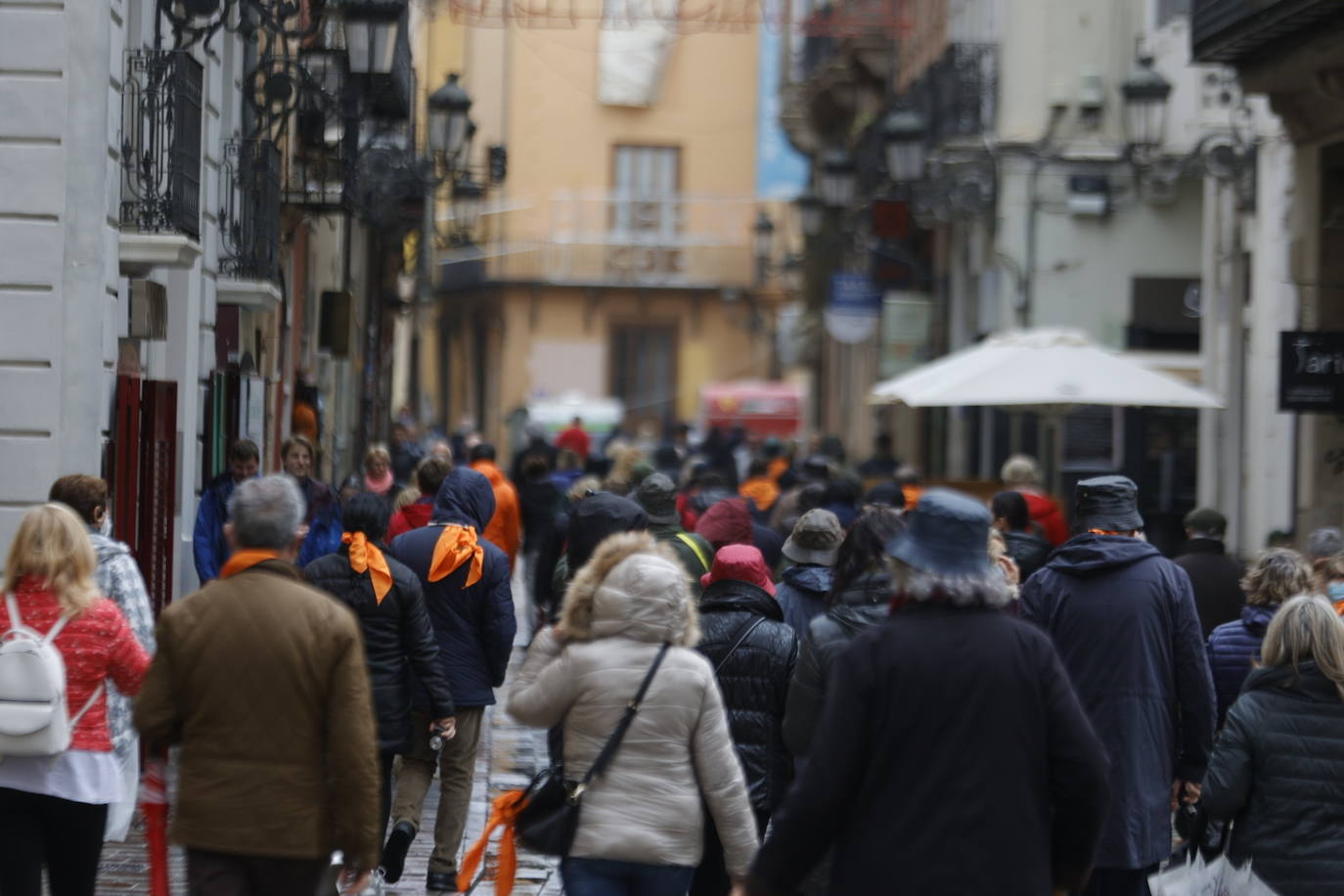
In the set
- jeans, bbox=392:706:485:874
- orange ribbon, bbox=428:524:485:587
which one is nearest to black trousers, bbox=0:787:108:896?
jeans, bbox=392:706:485:874

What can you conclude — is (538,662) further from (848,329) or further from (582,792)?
(848,329)

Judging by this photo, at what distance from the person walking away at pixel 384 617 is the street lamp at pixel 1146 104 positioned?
13.8 m

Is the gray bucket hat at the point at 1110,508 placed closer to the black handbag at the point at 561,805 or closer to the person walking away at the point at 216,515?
the black handbag at the point at 561,805

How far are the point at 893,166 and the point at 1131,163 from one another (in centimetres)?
249

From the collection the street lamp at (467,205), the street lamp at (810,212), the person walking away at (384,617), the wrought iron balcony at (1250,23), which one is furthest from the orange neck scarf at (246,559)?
the street lamp at (810,212)

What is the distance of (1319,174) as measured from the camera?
16422mm

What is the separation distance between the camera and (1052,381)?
16.7 m

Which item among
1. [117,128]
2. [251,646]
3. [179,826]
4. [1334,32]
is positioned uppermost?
[1334,32]

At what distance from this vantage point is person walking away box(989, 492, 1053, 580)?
1096 cm

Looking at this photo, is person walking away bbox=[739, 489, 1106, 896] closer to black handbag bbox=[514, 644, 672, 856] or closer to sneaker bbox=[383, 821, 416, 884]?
black handbag bbox=[514, 644, 672, 856]

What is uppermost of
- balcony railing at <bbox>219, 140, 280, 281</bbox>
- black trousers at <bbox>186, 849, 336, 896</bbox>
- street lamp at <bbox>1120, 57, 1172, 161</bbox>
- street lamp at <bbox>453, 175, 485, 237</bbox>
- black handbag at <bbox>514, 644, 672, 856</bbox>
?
street lamp at <bbox>1120, 57, 1172, 161</bbox>

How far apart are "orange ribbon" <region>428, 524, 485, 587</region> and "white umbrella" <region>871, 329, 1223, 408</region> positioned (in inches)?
295

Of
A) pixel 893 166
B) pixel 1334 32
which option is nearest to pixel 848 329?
pixel 893 166

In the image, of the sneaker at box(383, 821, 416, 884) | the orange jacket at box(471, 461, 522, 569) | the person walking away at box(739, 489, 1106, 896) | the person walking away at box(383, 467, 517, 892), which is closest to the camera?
the person walking away at box(739, 489, 1106, 896)
